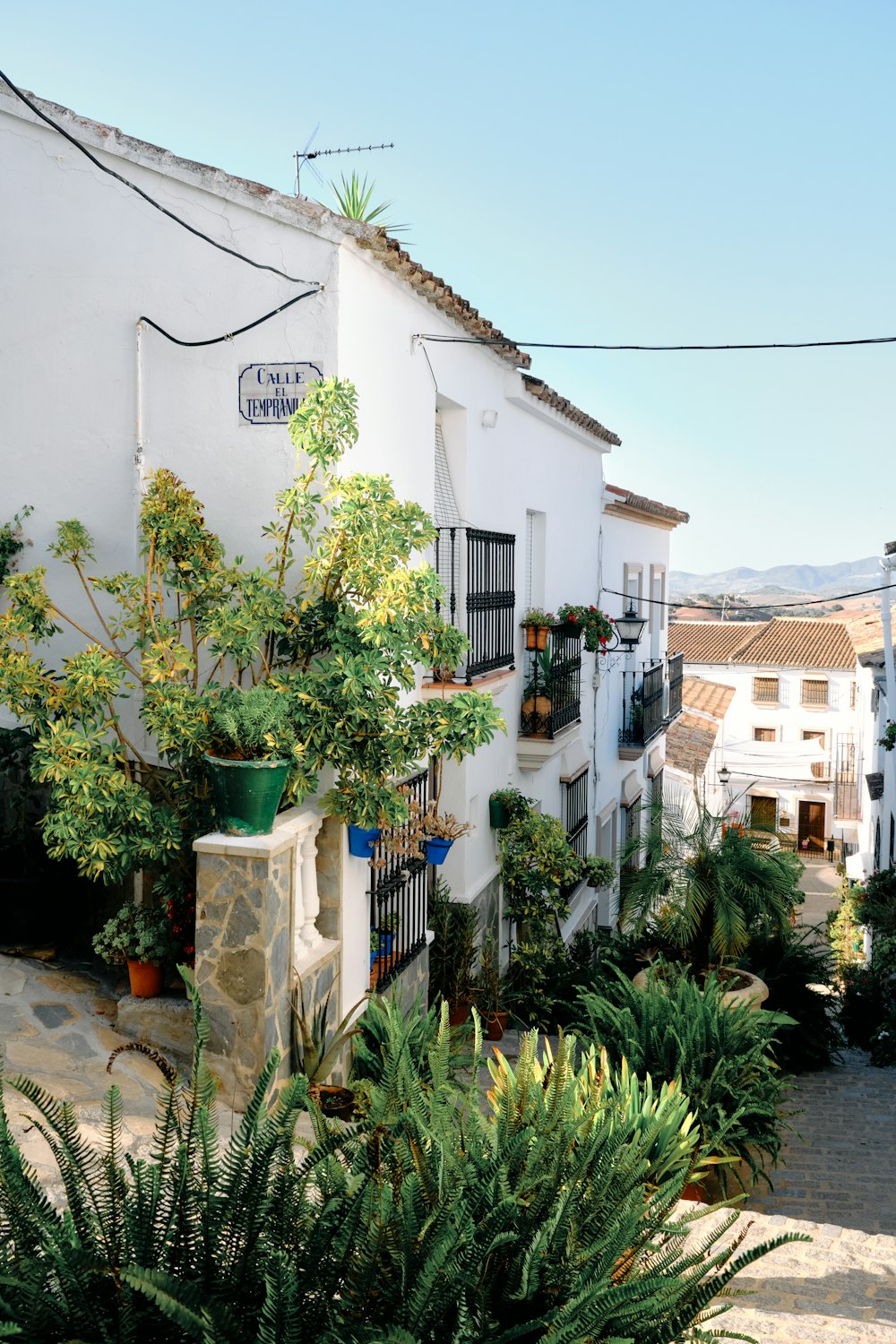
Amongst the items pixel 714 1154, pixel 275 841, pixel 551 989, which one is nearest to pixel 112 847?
pixel 275 841

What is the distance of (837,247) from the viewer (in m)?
18.9

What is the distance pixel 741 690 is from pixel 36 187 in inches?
1476

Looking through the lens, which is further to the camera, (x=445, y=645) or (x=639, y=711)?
(x=639, y=711)

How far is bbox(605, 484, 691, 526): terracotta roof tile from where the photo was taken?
634 inches

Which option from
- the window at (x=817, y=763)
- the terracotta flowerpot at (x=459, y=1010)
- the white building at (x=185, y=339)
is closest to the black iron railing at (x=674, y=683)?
the terracotta flowerpot at (x=459, y=1010)

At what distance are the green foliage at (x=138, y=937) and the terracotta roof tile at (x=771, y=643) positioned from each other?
3501 centimetres

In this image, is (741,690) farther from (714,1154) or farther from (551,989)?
(714,1154)

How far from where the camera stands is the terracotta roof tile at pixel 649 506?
16109mm

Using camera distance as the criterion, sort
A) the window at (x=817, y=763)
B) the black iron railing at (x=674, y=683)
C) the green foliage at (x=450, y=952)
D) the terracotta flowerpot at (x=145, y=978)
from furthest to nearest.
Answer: the window at (x=817, y=763)
the black iron railing at (x=674, y=683)
the green foliage at (x=450, y=952)
the terracotta flowerpot at (x=145, y=978)

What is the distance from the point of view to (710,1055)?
7.53 meters

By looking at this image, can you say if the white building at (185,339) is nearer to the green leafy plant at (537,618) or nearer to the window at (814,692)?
the green leafy plant at (537,618)

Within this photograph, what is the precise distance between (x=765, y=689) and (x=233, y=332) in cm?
3716

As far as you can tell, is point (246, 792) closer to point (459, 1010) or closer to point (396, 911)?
point (396, 911)

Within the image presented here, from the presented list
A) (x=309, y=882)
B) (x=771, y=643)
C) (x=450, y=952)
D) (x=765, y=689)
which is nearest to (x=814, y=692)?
(x=765, y=689)
